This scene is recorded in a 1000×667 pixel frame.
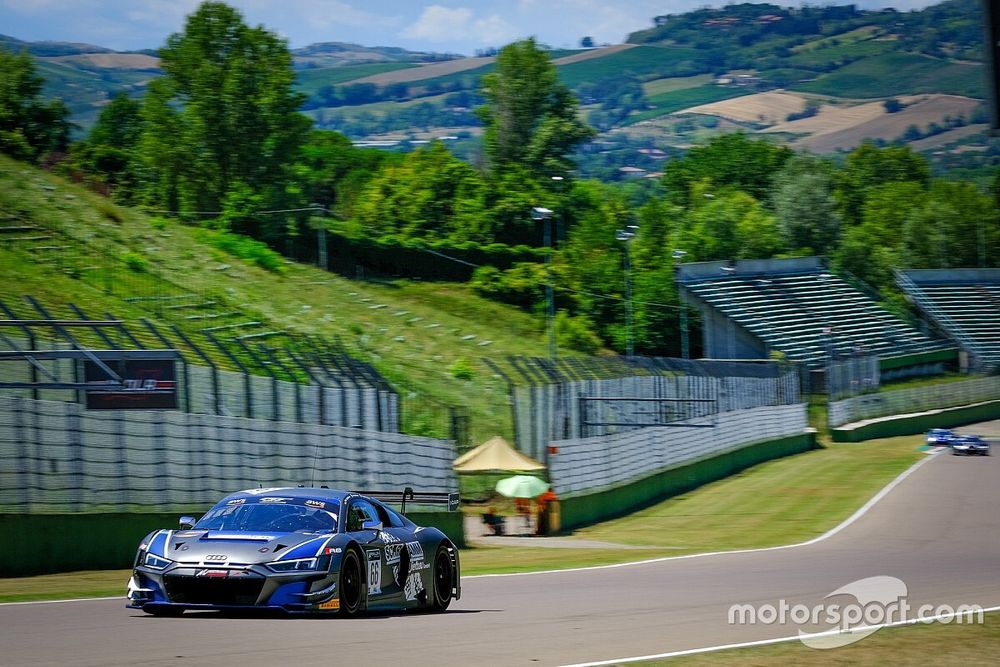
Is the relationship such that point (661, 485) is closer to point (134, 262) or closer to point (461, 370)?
point (461, 370)

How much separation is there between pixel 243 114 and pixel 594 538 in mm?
70898

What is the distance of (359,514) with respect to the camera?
11953 mm

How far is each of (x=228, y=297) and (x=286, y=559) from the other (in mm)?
43343

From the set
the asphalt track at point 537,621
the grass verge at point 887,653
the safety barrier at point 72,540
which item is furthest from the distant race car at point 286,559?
the safety barrier at point 72,540

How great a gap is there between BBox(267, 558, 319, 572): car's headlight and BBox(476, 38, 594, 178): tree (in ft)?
356

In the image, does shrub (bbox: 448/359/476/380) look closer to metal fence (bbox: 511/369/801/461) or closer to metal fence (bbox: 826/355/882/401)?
metal fence (bbox: 511/369/801/461)

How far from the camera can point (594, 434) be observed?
124 ft

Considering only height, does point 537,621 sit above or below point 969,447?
above

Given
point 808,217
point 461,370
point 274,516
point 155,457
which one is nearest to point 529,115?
point 808,217

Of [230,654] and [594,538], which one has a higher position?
[230,654]

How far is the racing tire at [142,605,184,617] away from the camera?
34.6 feet

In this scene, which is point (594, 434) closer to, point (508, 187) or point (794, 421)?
point (794, 421)

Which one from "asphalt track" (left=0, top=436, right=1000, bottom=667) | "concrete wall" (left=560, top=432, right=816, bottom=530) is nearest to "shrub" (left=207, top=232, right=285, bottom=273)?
"concrete wall" (left=560, top=432, right=816, bottom=530)

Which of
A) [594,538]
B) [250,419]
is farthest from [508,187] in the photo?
[250,419]
